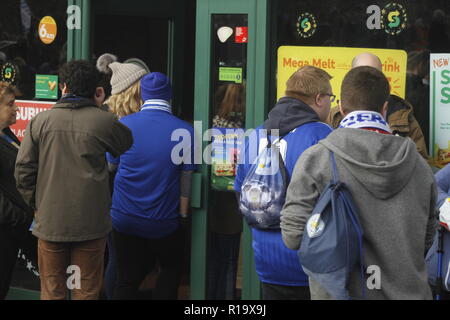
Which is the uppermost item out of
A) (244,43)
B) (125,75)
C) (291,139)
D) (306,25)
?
(306,25)

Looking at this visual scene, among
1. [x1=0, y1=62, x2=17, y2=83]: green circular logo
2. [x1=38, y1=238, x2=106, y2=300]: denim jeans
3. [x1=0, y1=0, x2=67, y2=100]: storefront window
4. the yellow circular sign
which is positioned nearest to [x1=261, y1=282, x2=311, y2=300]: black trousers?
[x1=38, y1=238, x2=106, y2=300]: denim jeans

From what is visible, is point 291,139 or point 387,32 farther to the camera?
point 387,32

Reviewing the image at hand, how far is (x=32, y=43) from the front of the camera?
5.96 meters

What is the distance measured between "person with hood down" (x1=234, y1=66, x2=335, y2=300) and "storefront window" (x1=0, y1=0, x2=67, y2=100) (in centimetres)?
253

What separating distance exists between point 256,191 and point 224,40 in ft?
5.94

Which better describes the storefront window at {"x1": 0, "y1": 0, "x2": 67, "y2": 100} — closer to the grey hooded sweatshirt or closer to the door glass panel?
the door glass panel

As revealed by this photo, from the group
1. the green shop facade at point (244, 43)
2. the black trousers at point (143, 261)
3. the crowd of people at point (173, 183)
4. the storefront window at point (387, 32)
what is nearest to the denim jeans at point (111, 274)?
the crowd of people at point (173, 183)

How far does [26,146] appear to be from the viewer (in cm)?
430

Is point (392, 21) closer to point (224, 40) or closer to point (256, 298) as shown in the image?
point (224, 40)

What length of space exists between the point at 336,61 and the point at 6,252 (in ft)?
7.98

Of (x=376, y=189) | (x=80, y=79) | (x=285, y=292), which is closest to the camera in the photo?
(x=376, y=189)

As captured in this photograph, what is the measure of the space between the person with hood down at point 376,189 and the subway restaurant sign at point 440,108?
171cm

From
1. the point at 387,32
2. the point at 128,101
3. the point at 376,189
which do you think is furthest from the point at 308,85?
the point at 128,101

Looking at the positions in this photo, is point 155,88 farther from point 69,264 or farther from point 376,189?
point 376,189
